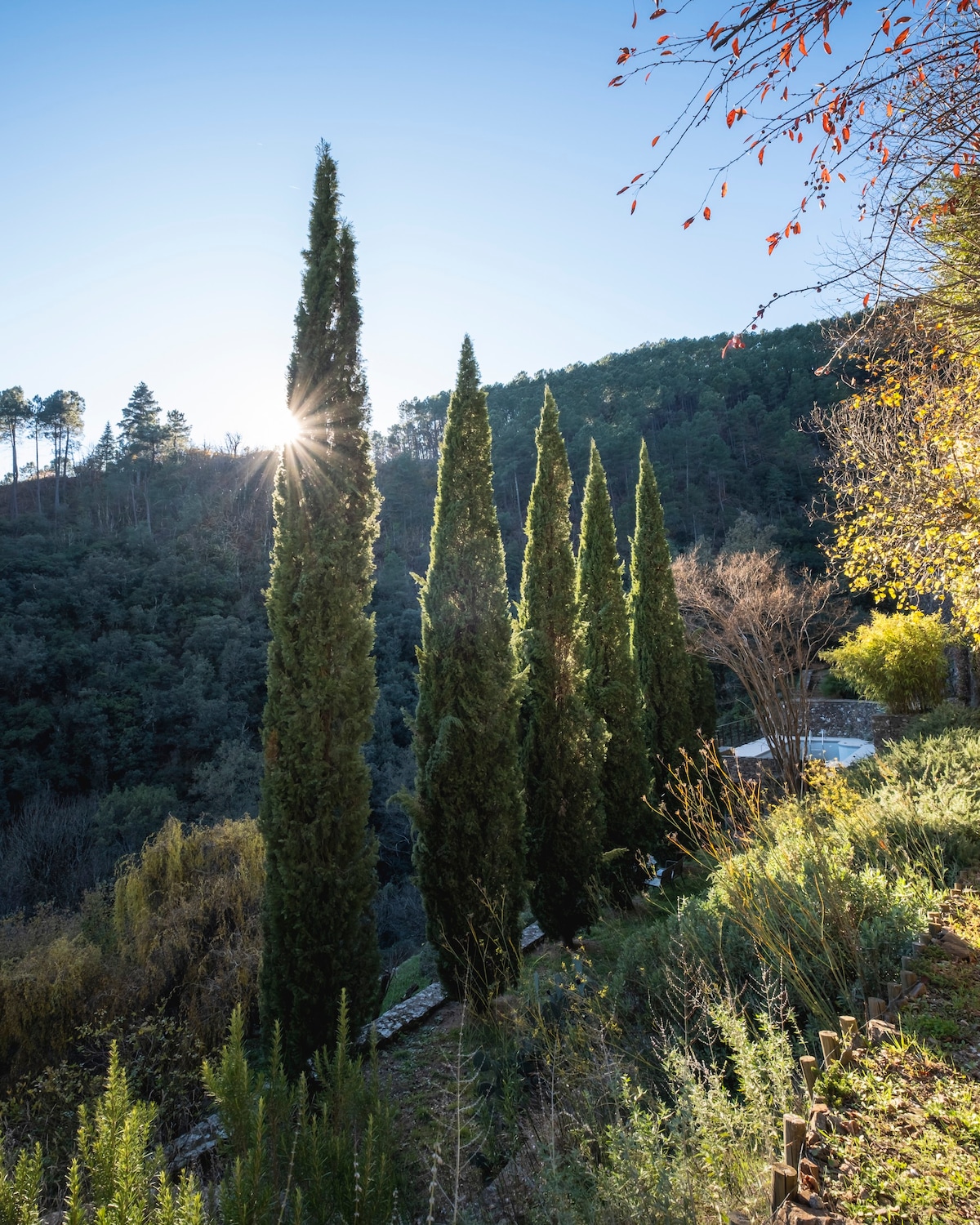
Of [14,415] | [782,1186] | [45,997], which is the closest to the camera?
[782,1186]

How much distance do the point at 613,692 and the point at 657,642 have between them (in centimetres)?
188

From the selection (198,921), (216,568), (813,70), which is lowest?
(198,921)

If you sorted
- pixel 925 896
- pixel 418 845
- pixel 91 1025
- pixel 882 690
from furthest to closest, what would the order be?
pixel 882 690, pixel 91 1025, pixel 418 845, pixel 925 896

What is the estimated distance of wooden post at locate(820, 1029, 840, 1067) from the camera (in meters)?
2.71

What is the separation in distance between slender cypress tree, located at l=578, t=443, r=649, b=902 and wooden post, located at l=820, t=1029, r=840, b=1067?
5.37 metres

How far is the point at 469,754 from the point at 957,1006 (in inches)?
151

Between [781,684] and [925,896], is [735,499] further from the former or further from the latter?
[925,896]

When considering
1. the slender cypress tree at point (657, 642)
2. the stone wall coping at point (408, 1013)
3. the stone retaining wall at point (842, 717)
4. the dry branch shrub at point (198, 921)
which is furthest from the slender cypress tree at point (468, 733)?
the stone retaining wall at point (842, 717)

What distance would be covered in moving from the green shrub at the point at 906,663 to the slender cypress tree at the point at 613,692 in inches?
206

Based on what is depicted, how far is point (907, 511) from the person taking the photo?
512cm

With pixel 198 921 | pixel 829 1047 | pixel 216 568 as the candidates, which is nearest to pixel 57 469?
pixel 216 568

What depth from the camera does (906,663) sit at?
36.0 feet

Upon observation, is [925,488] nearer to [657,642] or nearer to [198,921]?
[657,642]

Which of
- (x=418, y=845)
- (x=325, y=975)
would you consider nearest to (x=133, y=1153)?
(x=325, y=975)
